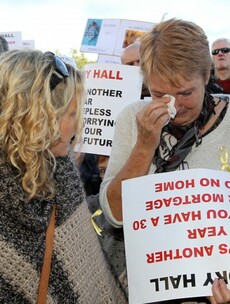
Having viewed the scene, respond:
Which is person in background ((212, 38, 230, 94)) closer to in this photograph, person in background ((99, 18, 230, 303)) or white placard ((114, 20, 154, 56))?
white placard ((114, 20, 154, 56))

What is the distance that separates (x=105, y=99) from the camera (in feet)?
13.8

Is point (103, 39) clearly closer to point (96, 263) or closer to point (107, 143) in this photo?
point (107, 143)

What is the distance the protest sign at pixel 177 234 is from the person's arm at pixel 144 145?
0.15 metres

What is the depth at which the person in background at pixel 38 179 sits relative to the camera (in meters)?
1.94

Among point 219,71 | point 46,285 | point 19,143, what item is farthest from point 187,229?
point 219,71

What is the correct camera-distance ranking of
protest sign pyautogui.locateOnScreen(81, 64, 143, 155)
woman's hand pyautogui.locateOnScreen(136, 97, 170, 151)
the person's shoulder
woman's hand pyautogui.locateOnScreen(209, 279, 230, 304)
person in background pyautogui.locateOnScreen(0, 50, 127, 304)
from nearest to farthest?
person in background pyautogui.locateOnScreen(0, 50, 127, 304), woman's hand pyautogui.locateOnScreen(209, 279, 230, 304), woman's hand pyautogui.locateOnScreen(136, 97, 170, 151), the person's shoulder, protest sign pyautogui.locateOnScreen(81, 64, 143, 155)

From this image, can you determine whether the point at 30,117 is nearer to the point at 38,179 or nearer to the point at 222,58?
the point at 38,179

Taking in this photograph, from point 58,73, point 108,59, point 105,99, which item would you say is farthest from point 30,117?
point 108,59

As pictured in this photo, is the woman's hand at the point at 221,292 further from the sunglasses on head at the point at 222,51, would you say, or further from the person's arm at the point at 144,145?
the sunglasses on head at the point at 222,51

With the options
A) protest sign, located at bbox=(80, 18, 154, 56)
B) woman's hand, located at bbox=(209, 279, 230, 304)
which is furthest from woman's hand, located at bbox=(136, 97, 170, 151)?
protest sign, located at bbox=(80, 18, 154, 56)

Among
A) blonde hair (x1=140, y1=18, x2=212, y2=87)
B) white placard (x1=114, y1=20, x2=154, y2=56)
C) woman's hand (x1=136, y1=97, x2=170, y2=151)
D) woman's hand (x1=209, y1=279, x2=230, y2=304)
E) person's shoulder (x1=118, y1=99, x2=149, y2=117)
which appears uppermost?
blonde hair (x1=140, y1=18, x2=212, y2=87)

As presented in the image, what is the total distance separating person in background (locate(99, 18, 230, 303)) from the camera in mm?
2461

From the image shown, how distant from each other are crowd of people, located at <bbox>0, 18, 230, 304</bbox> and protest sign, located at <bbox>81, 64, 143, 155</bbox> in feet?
4.55

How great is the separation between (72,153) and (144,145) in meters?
0.34
